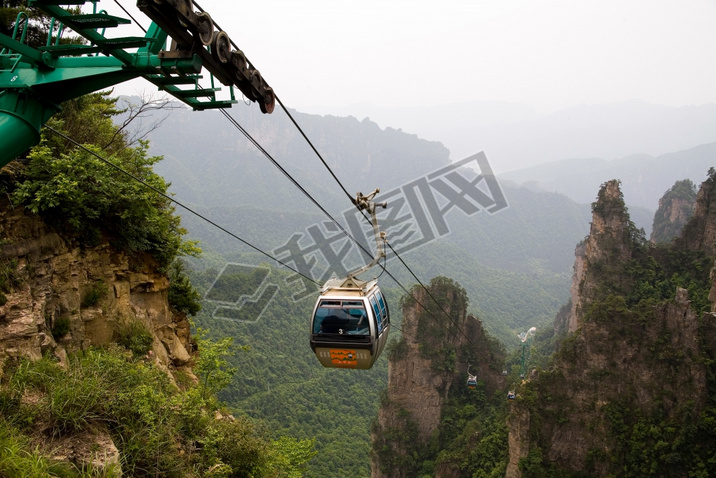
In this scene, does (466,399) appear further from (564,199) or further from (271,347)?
(564,199)

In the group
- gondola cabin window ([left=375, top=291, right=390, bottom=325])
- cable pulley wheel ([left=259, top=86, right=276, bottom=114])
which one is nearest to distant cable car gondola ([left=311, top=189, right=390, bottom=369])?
gondola cabin window ([left=375, top=291, right=390, bottom=325])

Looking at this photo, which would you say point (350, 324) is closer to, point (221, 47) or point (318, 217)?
point (221, 47)

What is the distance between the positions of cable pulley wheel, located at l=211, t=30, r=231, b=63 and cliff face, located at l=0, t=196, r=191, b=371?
4.55 m

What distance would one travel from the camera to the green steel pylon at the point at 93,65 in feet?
13.0

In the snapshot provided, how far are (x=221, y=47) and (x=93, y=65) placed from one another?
4.40 feet

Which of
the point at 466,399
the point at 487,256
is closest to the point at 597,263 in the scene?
the point at 466,399

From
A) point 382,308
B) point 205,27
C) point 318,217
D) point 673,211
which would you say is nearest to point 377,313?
point 382,308

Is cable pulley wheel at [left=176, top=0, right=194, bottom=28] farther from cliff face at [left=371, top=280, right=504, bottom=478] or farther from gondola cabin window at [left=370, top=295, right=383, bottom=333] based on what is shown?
cliff face at [left=371, top=280, right=504, bottom=478]

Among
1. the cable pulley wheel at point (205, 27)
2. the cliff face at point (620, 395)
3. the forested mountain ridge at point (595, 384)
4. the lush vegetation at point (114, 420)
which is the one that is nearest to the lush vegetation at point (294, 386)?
the forested mountain ridge at point (595, 384)

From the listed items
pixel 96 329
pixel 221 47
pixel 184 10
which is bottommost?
pixel 96 329

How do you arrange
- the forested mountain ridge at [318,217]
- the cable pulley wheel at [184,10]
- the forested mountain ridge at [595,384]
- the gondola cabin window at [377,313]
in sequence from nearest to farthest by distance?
the cable pulley wheel at [184,10]
the gondola cabin window at [377,313]
the forested mountain ridge at [595,384]
the forested mountain ridge at [318,217]

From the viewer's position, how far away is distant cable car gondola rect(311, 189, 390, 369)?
30.2ft

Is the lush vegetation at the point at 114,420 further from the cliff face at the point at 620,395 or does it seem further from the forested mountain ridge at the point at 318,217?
the forested mountain ridge at the point at 318,217

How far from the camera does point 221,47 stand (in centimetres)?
412
